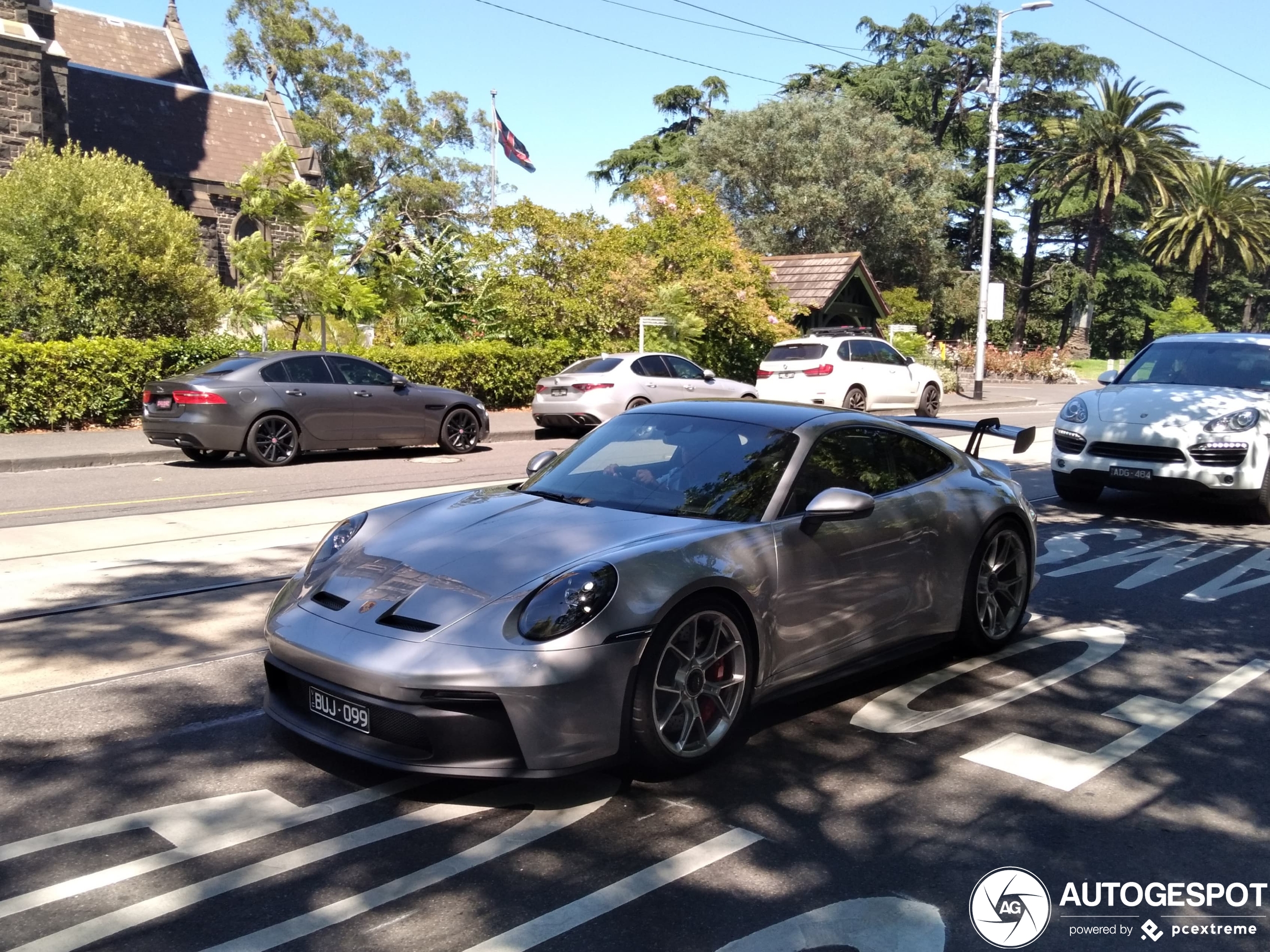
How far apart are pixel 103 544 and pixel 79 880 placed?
5949 millimetres

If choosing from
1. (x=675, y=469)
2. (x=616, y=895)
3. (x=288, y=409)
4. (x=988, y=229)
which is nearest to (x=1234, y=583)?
(x=675, y=469)

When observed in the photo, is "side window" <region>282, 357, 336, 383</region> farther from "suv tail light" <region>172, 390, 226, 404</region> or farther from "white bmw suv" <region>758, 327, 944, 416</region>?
"white bmw suv" <region>758, 327, 944, 416</region>

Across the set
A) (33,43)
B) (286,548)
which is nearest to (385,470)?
(286,548)

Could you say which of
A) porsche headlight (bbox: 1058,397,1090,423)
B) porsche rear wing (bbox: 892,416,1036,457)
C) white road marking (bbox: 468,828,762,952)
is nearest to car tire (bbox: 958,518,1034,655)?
porsche rear wing (bbox: 892,416,1036,457)

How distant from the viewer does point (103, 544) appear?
8.75m

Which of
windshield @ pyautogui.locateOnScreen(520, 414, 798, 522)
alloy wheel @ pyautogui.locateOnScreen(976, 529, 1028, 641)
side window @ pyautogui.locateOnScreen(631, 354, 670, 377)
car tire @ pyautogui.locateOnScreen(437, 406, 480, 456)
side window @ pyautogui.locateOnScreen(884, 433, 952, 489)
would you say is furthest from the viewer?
side window @ pyautogui.locateOnScreen(631, 354, 670, 377)

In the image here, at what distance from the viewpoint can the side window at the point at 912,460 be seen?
5.71 meters

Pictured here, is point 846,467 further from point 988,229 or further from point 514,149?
point 514,149

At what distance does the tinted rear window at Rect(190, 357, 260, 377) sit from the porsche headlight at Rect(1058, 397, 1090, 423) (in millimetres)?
9781

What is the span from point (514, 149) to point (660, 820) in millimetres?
38438

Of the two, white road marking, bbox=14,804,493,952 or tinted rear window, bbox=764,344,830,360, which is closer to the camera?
white road marking, bbox=14,804,493,952

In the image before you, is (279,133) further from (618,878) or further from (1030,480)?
(618,878)

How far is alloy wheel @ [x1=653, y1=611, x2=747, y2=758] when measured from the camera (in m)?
4.23

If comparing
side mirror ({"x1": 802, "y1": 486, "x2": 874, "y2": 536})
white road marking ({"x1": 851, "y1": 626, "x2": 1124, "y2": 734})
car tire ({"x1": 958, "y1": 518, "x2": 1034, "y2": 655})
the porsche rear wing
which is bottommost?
white road marking ({"x1": 851, "y1": 626, "x2": 1124, "y2": 734})
